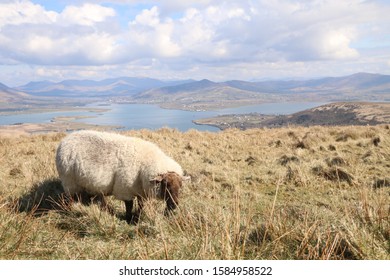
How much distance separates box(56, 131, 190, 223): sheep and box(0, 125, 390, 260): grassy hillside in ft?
1.47

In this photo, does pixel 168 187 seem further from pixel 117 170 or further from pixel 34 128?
pixel 34 128

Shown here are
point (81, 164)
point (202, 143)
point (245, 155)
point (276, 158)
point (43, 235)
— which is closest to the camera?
point (43, 235)

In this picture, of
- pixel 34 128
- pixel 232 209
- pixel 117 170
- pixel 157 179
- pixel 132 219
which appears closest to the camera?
pixel 232 209

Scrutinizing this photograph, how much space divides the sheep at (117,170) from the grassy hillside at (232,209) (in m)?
0.45

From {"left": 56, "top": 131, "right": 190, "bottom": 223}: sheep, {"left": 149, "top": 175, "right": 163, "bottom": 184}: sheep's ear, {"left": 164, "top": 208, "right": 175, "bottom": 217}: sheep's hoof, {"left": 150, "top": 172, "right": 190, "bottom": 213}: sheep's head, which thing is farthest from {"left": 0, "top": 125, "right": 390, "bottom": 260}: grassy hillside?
{"left": 149, "top": 175, "right": 163, "bottom": 184}: sheep's ear

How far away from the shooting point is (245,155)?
14680 millimetres

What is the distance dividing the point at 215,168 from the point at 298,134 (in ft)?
35.8

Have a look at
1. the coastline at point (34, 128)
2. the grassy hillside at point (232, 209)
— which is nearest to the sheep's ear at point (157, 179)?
the grassy hillside at point (232, 209)

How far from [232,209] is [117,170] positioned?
107 inches

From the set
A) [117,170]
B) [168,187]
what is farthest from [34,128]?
[168,187]

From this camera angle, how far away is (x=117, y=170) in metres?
6.80

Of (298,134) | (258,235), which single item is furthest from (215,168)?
(298,134)

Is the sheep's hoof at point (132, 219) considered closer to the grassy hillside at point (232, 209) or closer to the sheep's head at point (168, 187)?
the grassy hillside at point (232, 209)
